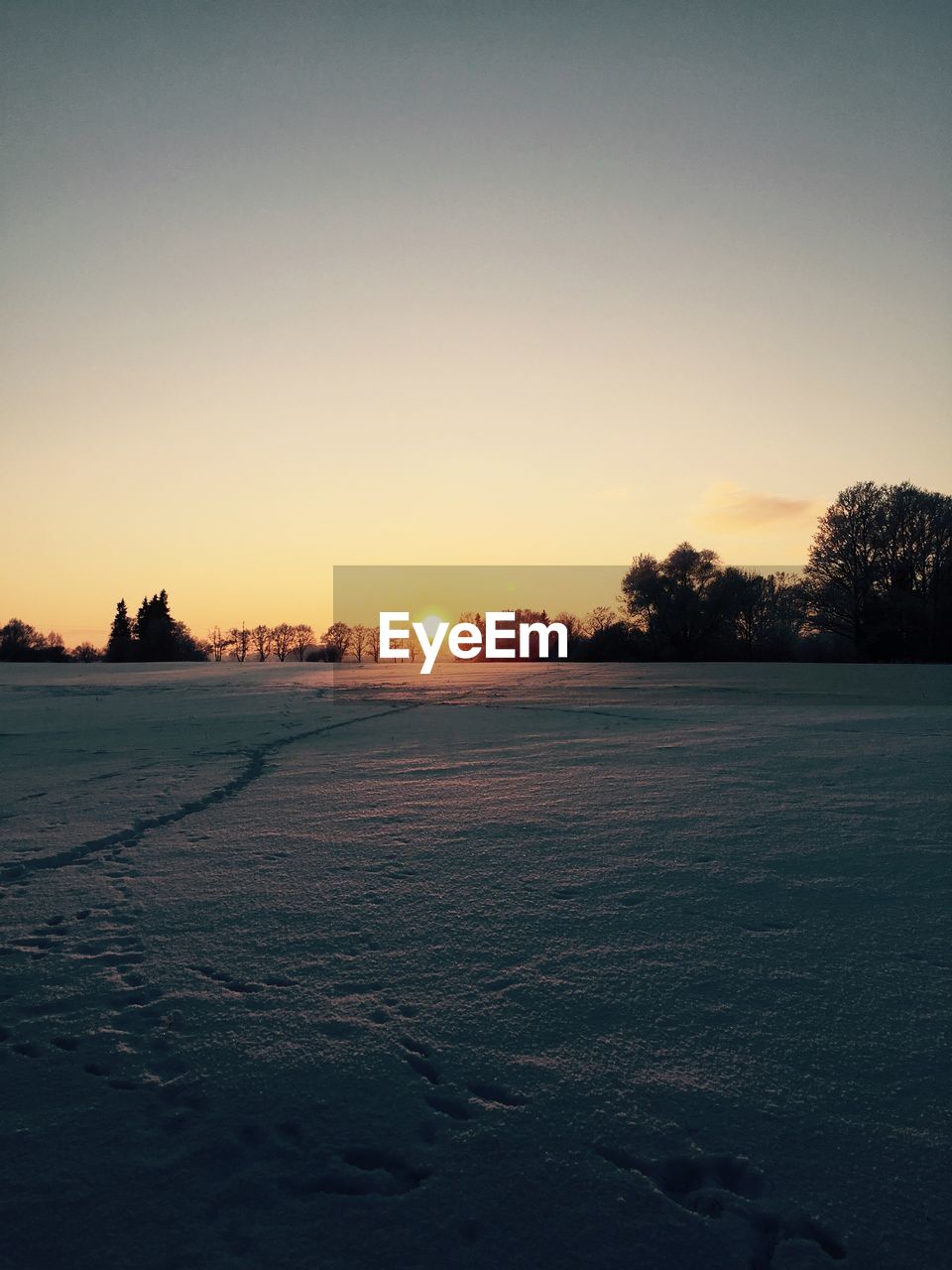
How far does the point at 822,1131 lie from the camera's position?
1.63m

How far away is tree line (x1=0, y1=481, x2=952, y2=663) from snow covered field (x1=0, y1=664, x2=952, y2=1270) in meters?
28.3

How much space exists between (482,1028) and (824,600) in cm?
3348

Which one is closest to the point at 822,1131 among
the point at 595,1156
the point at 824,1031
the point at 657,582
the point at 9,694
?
the point at 824,1031

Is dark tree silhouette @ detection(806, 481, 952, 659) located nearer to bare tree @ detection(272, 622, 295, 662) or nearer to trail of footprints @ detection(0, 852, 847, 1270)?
trail of footprints @ detection(0, 852, 847, 1270)

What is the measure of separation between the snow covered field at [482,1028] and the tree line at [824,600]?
28.3 m

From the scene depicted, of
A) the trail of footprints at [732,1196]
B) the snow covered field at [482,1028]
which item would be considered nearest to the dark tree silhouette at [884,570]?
the snow covered field at [482,1028]

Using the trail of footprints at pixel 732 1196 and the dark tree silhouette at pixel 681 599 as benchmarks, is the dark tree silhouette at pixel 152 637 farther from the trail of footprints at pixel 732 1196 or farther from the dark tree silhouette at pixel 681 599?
the trail of footprints at pixel 732 1196

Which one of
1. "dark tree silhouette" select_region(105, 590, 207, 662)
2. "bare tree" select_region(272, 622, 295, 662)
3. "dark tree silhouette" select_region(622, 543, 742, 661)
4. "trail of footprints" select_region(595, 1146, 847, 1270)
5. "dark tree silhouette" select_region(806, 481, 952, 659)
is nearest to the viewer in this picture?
"trail of footprints" select_region(595, 1146, 847, 1270)

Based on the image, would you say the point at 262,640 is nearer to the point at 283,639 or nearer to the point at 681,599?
the point at 283,639

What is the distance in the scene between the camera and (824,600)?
31.3 meters

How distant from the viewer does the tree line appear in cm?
2900

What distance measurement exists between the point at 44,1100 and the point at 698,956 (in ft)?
6.76

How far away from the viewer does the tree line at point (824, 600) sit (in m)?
29.0

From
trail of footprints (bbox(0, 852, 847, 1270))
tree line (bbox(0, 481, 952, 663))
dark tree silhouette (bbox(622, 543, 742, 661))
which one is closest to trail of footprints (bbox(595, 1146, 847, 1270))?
trail of footprints (bbox(0, 852, 847, 1270))
